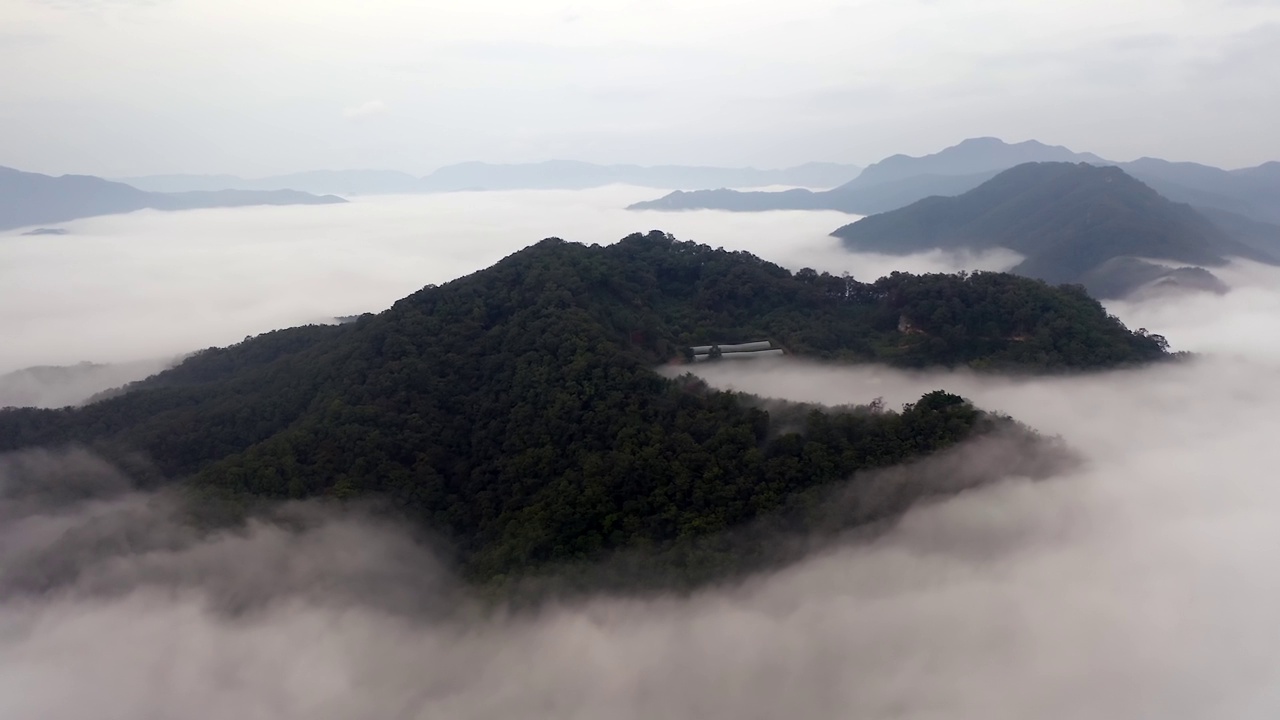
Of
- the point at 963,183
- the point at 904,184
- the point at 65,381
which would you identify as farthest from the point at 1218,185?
the point at 65,381

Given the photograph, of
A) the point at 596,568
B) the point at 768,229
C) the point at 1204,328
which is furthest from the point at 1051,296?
the point at 768,229

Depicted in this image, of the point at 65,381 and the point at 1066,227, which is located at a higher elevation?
the point at 1066,227

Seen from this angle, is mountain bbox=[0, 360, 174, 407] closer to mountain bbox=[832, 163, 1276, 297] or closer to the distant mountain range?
mountain bbox=[832, 163, 1276, 297]

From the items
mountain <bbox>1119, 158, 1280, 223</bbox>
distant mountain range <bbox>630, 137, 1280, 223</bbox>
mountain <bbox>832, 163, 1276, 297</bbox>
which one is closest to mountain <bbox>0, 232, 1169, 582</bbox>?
mountain <bbox>832, 163, 1276, 297</bbox>

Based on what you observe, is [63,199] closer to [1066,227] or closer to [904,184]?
[904,184]

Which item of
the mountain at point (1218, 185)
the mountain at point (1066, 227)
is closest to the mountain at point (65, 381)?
the mountain at point (1066, 227)
